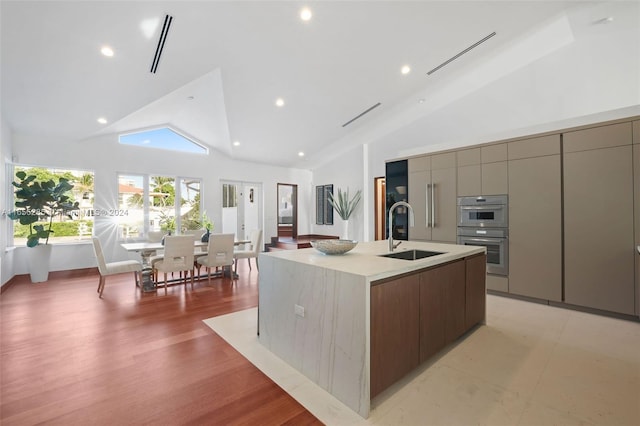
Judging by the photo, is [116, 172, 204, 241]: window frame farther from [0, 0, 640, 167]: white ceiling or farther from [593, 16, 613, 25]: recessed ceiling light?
[593, 16, 613, 25]: recessed ceiling light

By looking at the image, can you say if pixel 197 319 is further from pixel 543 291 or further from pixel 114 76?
pixel 543 291

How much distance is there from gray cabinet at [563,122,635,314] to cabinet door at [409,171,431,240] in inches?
68.5

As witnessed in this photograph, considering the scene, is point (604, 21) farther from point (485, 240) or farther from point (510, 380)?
point (510, 380)

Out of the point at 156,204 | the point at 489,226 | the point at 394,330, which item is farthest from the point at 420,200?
the point at 156,204

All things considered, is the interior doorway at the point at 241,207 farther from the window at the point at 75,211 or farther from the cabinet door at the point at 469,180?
the cabinet door at the point at 469,180

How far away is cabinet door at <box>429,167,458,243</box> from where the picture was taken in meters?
4.36

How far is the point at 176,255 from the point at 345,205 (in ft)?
15.0

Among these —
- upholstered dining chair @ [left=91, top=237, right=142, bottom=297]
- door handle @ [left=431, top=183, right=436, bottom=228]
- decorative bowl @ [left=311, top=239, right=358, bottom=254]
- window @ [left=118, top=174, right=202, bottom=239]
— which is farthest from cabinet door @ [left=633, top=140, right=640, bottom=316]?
window @ [left=118, top=174, right=202, bottom=239]

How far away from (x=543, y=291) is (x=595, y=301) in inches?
18.7

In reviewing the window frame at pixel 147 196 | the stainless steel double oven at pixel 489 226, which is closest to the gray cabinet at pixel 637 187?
the stainless steel double oven at pixel 489 226

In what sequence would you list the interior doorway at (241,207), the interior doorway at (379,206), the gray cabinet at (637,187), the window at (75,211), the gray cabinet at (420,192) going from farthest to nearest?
the interior doorway at (241,207)
the interior doorway at (379,206)
the window at (75,211)
the gray cabinet at (420,192)
the gray cabinet at (637,187)

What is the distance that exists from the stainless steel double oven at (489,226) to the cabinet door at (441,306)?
1.80 m

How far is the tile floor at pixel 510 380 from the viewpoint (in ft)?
5.38

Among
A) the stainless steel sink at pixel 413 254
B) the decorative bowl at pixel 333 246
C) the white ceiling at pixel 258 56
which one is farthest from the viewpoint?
the white ceiling at pixel 258 56
